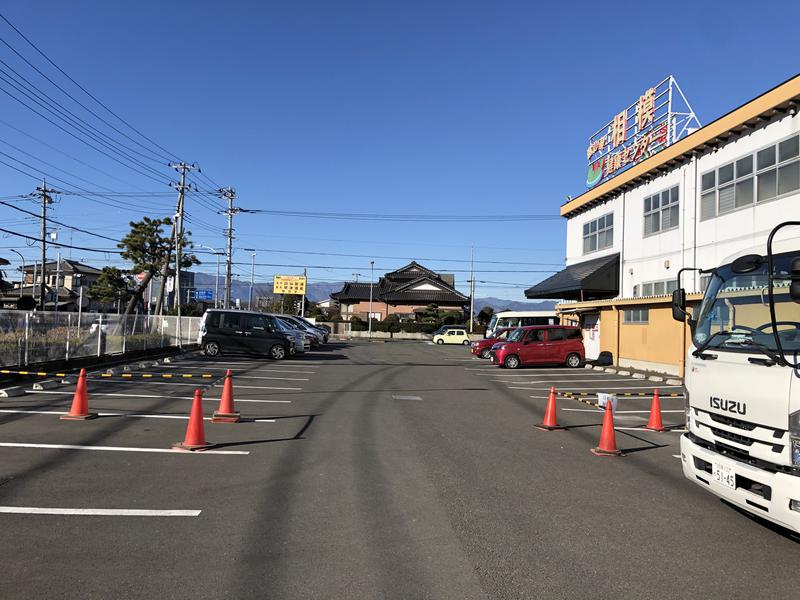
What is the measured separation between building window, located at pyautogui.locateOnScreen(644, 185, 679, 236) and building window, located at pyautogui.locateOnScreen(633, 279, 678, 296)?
1957 mm

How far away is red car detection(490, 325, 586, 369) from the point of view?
24906 mm

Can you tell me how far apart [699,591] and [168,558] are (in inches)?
144

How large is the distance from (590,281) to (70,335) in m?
19.6

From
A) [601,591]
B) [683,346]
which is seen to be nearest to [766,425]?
[601,591]

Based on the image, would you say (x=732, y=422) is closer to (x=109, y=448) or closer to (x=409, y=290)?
(x=109, y=448)

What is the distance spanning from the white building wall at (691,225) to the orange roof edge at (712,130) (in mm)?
518

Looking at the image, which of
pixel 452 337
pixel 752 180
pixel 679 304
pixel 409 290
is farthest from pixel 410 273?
pixel 679 304

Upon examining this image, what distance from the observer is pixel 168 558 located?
433 cm

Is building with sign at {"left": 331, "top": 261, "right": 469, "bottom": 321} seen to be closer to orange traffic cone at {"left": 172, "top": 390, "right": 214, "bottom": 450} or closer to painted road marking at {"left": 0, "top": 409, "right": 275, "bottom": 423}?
painted road marking at {"left": 0, "top": 409, "right": 275, "bottom": 423}

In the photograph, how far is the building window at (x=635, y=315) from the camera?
73.6 ft

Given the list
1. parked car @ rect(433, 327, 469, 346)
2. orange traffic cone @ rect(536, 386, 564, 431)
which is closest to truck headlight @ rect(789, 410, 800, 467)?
orange traffic cone @ rect(536, 386, 564, 431)

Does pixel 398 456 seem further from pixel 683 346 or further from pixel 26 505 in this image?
pixel 683 346

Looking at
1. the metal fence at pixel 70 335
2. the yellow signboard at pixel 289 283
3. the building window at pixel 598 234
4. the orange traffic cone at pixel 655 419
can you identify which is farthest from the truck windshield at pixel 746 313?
the yellow signboard at pixel 289 283

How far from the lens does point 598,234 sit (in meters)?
28.5
